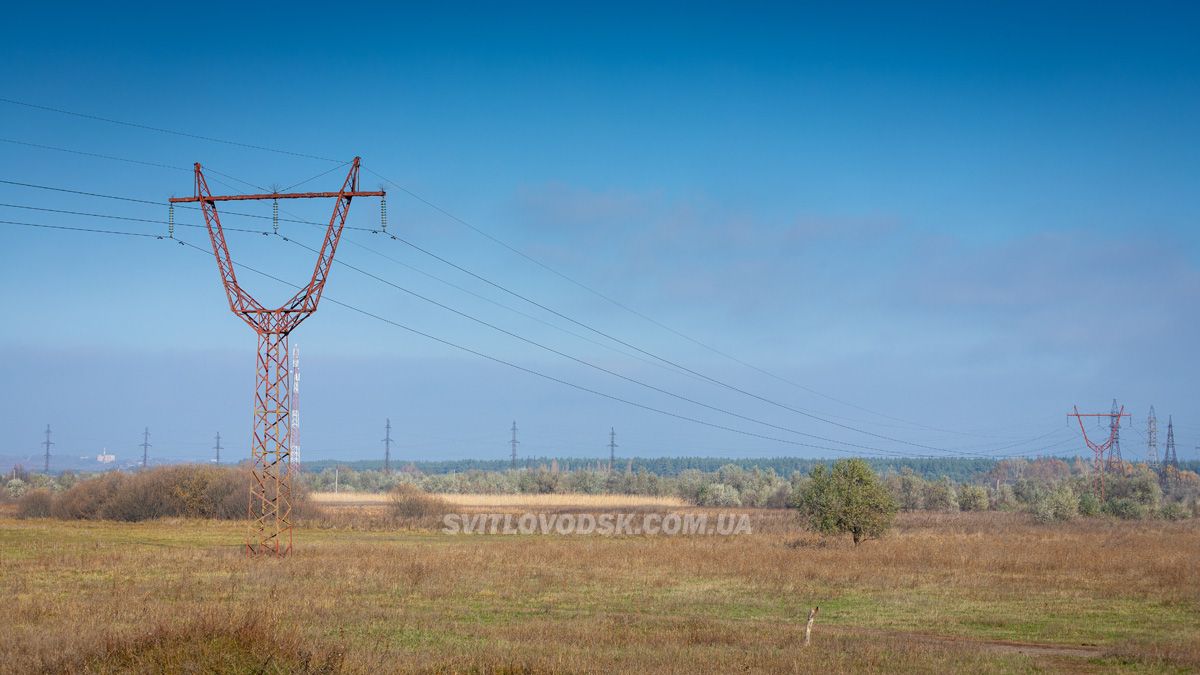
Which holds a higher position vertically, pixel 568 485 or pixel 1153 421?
pixel 1153 421

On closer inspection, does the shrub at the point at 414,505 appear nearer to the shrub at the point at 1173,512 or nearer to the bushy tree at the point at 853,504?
the bushy tree at the point at 853,504

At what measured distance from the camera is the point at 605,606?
90.8 ft

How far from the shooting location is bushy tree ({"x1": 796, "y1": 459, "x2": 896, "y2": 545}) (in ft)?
168

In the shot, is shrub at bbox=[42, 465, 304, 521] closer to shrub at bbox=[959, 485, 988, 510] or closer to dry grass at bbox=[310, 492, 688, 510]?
dry grass at bbox=[310, 492, 688, 510]

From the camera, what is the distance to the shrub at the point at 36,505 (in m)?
78.6

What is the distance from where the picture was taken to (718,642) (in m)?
20.7

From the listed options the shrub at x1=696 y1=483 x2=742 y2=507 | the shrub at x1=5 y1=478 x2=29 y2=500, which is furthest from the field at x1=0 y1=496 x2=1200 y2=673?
the shrub at x1=5 y1=478 x2=29 y2=500

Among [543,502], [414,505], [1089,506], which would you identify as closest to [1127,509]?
[1089,506]

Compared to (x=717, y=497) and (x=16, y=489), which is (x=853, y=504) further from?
(x=16, y=489)

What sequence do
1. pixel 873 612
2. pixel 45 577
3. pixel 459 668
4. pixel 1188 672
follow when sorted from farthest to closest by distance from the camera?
pixel 45 577 → pixel 873 612 → pixel 1188 672 → pixel 459 668

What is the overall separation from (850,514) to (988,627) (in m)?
26.8

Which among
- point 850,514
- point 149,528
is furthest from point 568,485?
point 850,514

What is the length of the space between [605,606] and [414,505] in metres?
54.9

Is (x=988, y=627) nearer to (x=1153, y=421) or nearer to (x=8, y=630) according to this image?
(x=8, y=630)
